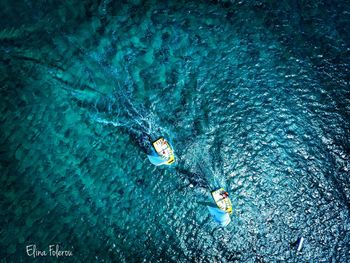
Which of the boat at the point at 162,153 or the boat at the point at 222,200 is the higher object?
the boat at the point at 162,153

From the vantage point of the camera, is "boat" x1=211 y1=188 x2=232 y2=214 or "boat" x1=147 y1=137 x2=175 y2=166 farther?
"boat" x1=147 y1=137 x2=175 y2=166

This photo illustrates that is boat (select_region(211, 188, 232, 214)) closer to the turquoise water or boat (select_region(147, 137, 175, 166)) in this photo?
the turquoise water

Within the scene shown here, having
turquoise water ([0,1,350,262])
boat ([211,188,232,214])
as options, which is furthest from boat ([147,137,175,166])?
boat ([211,188,232,214])

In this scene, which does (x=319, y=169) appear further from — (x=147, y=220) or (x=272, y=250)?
(x=147, y=220)

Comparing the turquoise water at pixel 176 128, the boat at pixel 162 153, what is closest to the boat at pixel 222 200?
the turquoise water at pixel 176 128

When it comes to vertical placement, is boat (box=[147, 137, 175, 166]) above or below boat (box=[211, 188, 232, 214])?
above

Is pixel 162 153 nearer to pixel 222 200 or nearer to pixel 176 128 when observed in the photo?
pixel 176 128

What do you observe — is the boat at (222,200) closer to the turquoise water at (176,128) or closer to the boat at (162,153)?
the turquoise water at (176,128)

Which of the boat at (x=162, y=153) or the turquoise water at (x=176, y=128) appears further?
the boat at (x=162, y=153)

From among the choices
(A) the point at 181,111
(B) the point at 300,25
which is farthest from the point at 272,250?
(B) the point at 300,25
